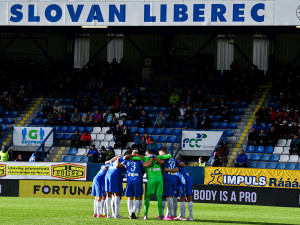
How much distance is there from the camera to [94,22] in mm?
32656

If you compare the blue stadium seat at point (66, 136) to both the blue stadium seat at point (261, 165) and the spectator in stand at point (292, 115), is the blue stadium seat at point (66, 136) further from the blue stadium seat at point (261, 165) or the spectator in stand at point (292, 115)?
the spectator in stand at point (292, 115)

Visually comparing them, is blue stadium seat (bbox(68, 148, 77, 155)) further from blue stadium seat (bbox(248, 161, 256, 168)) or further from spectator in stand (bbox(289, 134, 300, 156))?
spectator in stand (bbox(289, 134, 300, 156))

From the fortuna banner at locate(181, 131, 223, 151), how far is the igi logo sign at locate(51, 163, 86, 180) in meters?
5.60

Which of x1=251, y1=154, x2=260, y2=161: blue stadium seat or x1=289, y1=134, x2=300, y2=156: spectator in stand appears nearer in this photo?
x1=289, y1=134, x2=300, y2=156: spectator in stand

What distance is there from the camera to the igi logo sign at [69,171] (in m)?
30.2

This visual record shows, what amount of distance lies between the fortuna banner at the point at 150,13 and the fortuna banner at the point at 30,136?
5.50 meters

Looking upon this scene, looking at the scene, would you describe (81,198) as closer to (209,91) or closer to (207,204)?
(207,204)

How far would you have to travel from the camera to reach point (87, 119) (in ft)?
117

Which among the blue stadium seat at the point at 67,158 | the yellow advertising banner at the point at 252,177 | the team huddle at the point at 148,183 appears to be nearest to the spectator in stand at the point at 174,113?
the blue stadium seat at the point at 67,158

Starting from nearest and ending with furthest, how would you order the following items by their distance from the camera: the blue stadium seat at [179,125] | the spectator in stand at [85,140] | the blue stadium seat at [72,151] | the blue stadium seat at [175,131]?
1. the spectator in stand at [85,140]
2. the blue stadium seat at [72,151]
3. the blue stadium seat at [175,131]
4. the blue stadium seat at [179,125]

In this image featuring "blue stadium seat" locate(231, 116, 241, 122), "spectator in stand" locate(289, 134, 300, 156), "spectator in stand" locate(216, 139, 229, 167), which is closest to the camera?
"spectator in stand" locate(289, 134, 300, 156)

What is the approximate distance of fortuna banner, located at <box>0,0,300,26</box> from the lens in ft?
103

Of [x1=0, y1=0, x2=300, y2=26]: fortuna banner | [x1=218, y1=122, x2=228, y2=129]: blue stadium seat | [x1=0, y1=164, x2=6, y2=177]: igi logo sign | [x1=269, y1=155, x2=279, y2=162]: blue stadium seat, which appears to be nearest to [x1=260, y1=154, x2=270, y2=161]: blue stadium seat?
[x1=269, y1=155, x2=279, y2=162]: blue stadium seat

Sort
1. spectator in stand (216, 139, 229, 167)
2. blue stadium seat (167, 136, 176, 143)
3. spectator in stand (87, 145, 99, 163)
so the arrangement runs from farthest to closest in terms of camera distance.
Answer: blue stadium seat (167, 136, 176, 143), spectator in stand (87, 145, 99, 163), spectator in stand (216, 139, 229, 167)
